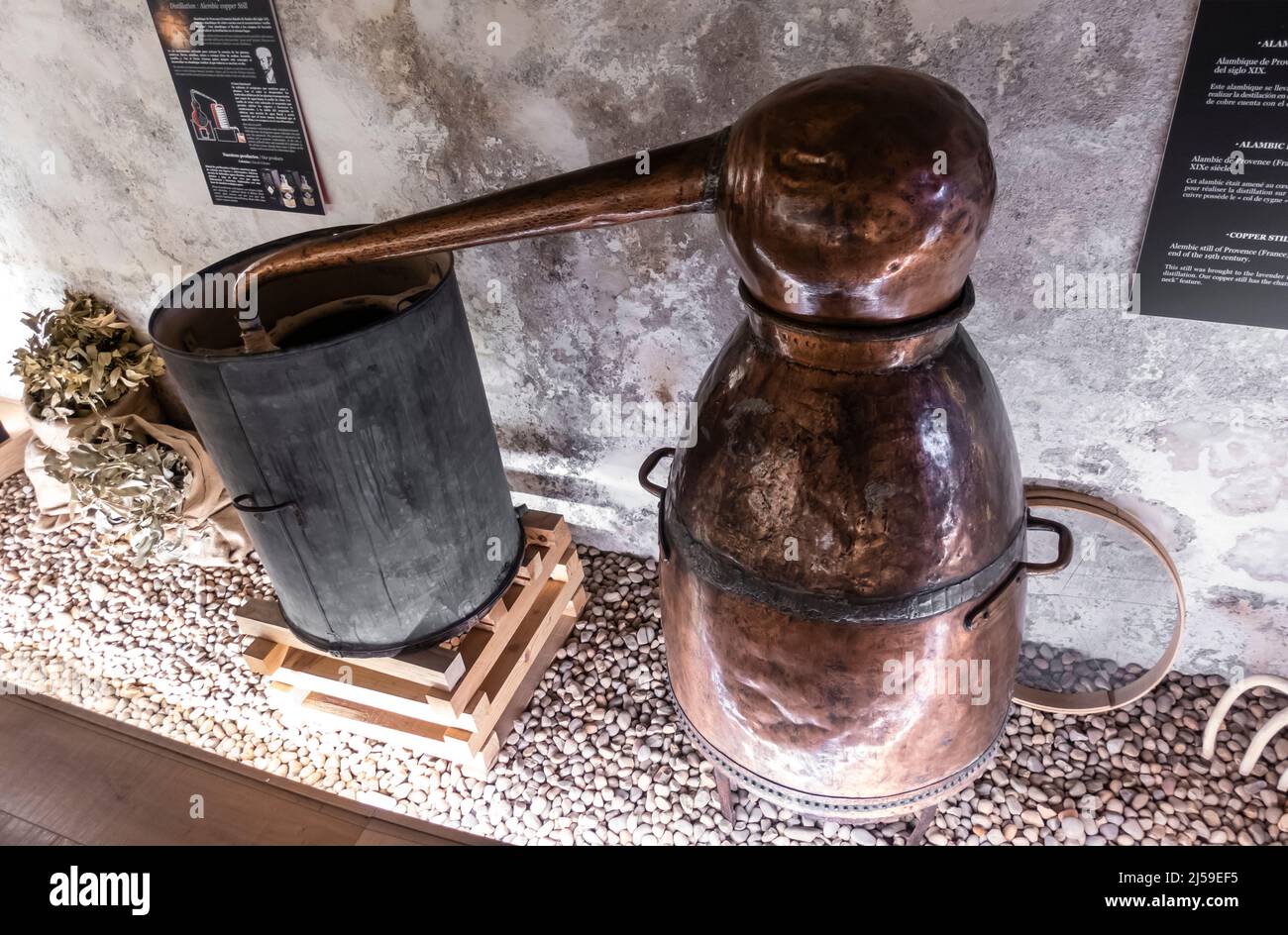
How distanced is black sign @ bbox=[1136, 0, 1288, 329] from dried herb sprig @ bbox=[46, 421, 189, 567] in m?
3.29

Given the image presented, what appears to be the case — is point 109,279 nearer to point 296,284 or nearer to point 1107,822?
point 296,284

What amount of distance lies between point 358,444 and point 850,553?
1154 millimetres

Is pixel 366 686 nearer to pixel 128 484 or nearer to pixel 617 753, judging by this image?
pixel 617 753

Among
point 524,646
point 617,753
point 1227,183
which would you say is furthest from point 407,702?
point 1227,183

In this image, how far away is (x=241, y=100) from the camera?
2.47 meters

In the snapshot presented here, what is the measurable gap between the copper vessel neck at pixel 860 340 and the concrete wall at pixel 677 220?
2.58 feet

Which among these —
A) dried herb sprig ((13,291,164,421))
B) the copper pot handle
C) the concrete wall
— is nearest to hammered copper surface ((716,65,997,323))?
the copper pot handle

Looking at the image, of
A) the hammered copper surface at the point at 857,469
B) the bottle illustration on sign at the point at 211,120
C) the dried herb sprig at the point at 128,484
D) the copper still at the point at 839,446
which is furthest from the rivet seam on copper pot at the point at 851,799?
the dried herb sprig at the point at 128,484

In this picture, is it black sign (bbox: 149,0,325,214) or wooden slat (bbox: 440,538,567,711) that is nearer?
wooden slat (bbox: 440,538,567,711)

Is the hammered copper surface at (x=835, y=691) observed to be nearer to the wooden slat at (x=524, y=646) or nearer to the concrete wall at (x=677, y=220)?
the concrete wall at (x=677, y=220)

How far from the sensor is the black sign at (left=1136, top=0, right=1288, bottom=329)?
149 centimetres

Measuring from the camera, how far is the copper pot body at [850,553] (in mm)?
1142

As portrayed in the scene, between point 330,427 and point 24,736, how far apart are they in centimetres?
187

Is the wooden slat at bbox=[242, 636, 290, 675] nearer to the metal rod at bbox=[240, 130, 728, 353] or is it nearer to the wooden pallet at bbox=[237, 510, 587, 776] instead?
the wooden pallet at bbox=[237, 510, 587, 776]
